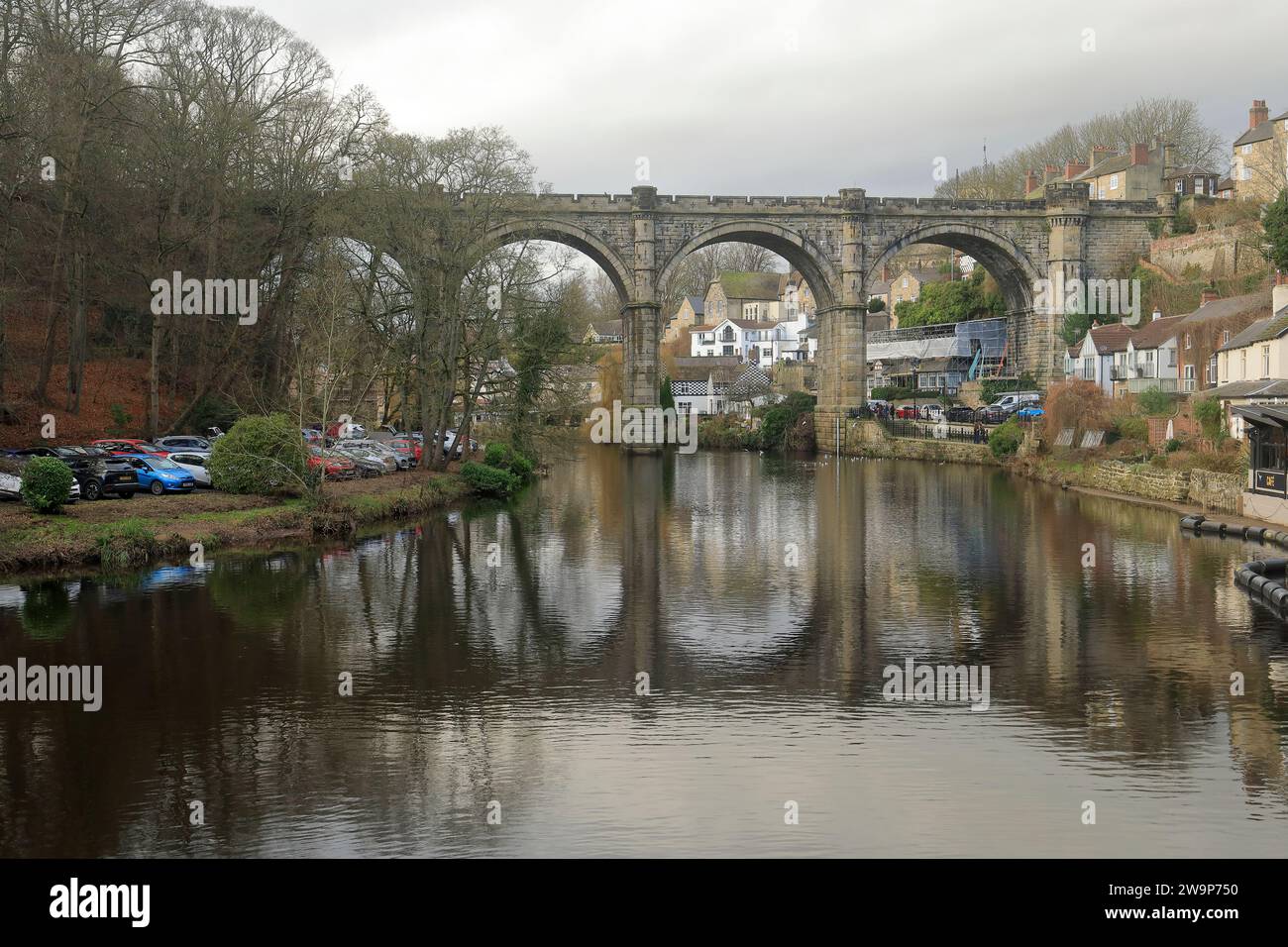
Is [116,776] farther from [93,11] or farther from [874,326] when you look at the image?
[874,326]

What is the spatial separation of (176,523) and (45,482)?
9.55ft

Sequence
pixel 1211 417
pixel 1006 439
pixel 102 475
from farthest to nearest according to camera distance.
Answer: pixel 1006 439 → pixel 1211 417 → pixel 102 475

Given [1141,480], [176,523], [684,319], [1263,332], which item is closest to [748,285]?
[684,319]

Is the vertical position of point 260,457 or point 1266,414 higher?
point 1266,414

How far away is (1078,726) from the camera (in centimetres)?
1418

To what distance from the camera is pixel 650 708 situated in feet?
49.3

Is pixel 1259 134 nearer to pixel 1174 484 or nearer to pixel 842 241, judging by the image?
pixel 842 241

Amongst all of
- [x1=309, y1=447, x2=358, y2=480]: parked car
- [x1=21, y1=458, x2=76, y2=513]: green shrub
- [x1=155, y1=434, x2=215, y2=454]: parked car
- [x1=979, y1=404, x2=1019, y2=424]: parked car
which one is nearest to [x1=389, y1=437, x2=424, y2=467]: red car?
[x1=309, y1=447, x2=358, y2=480]: parked car

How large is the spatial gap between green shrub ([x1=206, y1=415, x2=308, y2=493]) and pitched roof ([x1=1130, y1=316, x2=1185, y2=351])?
37.9 m

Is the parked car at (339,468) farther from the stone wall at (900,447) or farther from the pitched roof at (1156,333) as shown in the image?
the pitched roof at (1156,333)

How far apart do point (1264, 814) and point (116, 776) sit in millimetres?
11415

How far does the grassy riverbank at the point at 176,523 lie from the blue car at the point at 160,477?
668 millimetres
